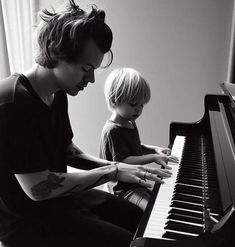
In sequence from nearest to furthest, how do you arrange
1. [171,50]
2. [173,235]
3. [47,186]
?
[173,235], [47,186], [171,50]

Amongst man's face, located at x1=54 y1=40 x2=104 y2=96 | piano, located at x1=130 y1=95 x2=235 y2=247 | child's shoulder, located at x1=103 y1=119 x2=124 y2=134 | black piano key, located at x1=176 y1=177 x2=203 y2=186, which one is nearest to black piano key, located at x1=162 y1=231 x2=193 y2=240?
piano, located at x1=130 y1=95 x2=235 y2=247

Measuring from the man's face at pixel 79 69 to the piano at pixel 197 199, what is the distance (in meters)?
0.43

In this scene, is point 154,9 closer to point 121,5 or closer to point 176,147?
point 121,5

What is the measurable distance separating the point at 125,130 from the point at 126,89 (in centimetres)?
19

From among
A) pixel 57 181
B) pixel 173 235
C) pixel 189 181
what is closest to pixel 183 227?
pixel 173 235

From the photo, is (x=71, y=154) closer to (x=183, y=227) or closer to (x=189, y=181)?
(x=189, y=181)

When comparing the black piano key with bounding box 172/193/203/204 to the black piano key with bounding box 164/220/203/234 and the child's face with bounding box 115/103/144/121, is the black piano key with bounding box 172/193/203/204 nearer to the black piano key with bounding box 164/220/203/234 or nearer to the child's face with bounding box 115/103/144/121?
the black piano key with bounding box 164/220/203/234

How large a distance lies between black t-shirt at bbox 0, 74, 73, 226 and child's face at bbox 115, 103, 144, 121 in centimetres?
50

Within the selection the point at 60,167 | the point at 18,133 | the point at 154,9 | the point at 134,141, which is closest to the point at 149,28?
the point at 154,9

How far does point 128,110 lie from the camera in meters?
1.67

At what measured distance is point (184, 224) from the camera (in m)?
0.90

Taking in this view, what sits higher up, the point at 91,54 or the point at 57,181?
the point at 91,54

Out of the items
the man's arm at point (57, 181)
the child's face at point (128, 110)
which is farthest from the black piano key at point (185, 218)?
the child's face at point (128, 110)

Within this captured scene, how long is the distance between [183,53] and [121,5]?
0.56m
